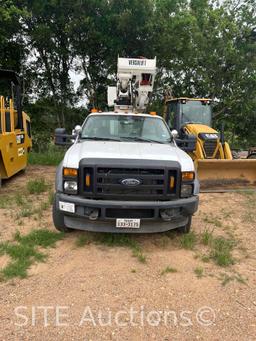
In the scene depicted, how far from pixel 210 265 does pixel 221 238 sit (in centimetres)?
101

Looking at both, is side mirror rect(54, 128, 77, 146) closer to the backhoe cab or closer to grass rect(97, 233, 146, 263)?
grass rect(97, 233, 146, 263)

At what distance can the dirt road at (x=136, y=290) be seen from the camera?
3158mm

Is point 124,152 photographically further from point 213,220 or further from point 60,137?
point 213,220

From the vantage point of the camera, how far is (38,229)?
5496 millimetres

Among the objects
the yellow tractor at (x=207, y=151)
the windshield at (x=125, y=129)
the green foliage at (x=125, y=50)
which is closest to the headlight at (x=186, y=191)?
the windshield at (x=125, y=129)

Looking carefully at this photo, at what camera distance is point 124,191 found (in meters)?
4.66

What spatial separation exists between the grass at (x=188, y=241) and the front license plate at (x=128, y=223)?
90 cm

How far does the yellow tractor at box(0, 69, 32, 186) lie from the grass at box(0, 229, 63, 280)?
121 inches

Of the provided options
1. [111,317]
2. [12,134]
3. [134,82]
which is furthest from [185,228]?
[134,82]

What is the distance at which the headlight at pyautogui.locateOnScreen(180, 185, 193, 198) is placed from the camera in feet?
15.7

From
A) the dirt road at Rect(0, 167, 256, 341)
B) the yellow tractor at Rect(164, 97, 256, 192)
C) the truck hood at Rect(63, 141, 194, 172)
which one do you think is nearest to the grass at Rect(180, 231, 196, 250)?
the dirt road at Rect(0, 167, 256, 341)

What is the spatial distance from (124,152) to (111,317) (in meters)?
2.30

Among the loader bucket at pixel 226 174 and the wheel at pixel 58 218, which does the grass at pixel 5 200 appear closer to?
the wheel at pixel 58 218

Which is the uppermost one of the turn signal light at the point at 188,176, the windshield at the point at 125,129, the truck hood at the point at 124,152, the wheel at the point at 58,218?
the windshield at the point at 125,129
